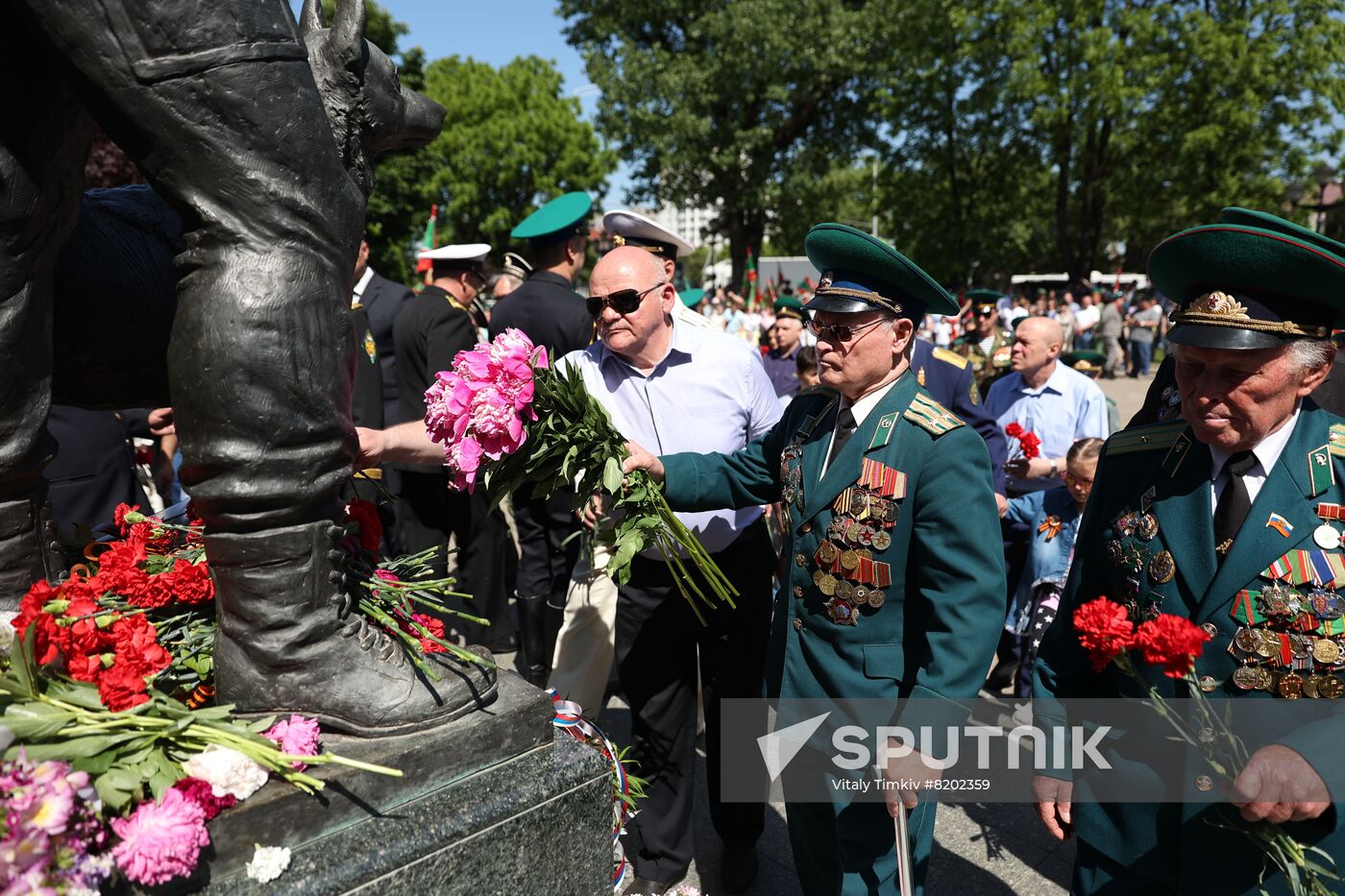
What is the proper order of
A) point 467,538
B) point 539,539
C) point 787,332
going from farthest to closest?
point 787,332
point 467,538
point 539,539

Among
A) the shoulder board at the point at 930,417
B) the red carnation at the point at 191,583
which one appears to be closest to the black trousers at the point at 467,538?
the shoulder board at the point at 930,417

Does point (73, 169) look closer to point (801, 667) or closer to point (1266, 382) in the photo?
point (801, 667)

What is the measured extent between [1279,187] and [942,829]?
26.3 m

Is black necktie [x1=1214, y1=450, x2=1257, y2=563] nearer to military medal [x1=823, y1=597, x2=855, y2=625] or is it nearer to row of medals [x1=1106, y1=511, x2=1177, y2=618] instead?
row of medals [x1=1106, y1=511, x2=1177, y2=618]

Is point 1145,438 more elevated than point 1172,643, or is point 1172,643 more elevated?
point 1145,438

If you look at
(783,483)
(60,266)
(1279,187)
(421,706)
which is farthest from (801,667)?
(1279,187)

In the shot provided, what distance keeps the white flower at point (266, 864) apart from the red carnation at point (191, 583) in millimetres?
569

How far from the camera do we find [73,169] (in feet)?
5.85

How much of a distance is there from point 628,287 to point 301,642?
6.39ft

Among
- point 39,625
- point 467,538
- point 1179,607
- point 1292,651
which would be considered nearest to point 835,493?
point 1179,607

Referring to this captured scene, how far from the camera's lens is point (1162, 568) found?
216 centimetres

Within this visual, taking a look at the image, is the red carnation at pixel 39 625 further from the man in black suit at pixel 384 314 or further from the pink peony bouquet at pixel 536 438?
the man in black suit at pixel 384 314

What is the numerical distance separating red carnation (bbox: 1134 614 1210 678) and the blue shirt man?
3502 millimetres

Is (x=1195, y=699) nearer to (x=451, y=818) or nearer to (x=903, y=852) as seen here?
(x=903, y=852)
